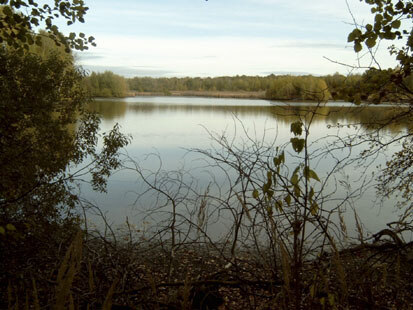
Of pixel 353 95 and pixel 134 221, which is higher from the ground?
pixel 353 95

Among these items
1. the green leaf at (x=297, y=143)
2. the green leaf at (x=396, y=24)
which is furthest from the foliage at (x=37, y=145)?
the green leaf at (x=396, y=24)

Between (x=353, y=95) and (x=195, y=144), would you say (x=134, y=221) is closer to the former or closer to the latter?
(x=353, y=95)

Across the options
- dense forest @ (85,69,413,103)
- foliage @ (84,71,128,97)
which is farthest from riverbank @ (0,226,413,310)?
foliage @ (84,71,128,97)

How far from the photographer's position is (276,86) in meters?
7.32

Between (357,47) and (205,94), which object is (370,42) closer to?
(357,47)

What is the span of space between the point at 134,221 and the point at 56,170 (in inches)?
89.8

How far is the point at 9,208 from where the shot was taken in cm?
446

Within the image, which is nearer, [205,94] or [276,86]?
[276,86]

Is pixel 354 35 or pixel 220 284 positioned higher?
pixel 354 35

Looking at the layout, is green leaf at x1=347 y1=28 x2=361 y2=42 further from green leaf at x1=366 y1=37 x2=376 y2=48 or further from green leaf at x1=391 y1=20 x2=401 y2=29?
green leaf at x1=391 y1=20 x2=401 y2=29

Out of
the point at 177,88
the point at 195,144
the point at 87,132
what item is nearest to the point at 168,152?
the point at 195,144

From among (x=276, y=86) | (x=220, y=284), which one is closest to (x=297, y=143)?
(x=220, y=284)

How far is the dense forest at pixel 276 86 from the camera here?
309cm

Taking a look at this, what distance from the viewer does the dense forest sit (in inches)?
122
